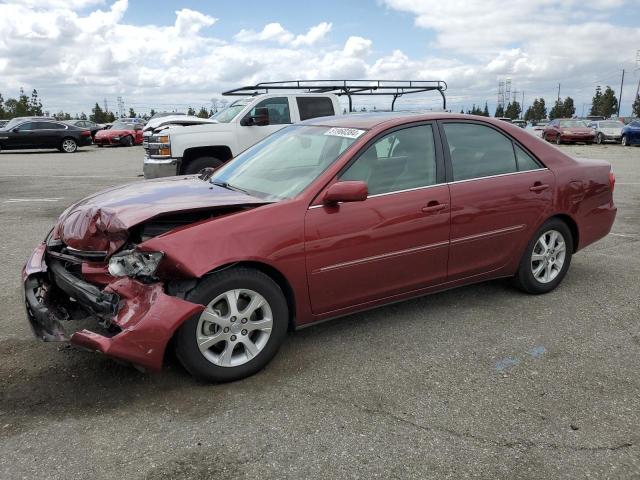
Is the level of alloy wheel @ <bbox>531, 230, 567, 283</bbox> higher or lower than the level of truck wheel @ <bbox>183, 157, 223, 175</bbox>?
lower

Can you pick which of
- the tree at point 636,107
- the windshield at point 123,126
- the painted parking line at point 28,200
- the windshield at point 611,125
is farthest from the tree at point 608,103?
the painted parking line at point 28,200

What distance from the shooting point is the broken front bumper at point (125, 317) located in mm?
2955

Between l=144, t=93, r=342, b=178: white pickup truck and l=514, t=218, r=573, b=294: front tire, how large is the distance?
538 centimetres

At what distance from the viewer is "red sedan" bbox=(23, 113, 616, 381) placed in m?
3.12

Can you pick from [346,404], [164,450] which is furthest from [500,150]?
[164,450]

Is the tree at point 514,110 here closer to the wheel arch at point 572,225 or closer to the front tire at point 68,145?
the front tire at point 68,145

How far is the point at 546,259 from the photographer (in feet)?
15.7

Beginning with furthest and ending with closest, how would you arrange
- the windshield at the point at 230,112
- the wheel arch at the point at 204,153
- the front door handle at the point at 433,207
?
the windshield at the point at 230,112
the wheel arch at the point at 204,153
the front door handle at the point at 433,207

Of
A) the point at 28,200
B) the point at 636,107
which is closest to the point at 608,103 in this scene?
the point at 636,107

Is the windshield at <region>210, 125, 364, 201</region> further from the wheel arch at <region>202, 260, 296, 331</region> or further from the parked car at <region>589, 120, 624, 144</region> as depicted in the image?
the parked car at <region>589, 120, 624, 144</region>

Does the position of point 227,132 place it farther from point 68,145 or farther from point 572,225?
point 68,145

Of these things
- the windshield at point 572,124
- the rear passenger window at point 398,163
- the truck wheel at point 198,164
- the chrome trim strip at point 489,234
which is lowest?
the windshield at point 572,124

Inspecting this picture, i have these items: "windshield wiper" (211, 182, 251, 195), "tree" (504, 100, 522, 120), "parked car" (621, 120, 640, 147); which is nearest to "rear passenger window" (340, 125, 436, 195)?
"windshield wiper" (211, 182, 251, 195)

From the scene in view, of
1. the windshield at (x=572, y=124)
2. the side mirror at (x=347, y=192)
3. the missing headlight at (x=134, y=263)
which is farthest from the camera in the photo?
the windshield at (x=572, y=124)
